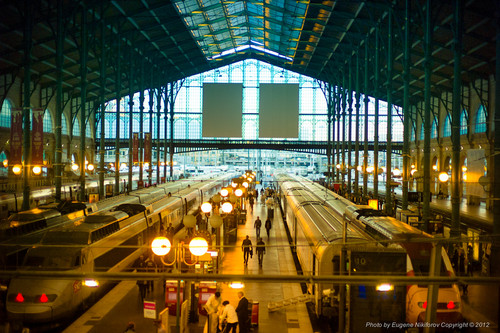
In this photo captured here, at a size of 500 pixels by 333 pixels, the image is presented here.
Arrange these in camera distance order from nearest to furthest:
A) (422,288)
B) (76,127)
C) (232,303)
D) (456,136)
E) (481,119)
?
1. (422,288)
2. (232,303)
3. (456,136)
4. (481,119)
5. (76,127)

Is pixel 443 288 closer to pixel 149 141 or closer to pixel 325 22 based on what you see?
pixel 325 22

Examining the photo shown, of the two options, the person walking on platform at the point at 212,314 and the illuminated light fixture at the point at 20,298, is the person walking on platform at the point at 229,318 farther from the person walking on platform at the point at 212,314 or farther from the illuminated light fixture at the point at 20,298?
the illuminated light fixture at the point at 20,298

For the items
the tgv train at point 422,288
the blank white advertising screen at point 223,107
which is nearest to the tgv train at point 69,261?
the tgv train at point 422,288

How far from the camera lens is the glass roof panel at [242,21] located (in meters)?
34.8

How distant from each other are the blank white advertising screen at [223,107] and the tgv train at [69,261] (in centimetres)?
3267

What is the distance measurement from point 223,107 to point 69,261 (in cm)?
3896

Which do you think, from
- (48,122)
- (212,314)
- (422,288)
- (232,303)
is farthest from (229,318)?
(48,122)

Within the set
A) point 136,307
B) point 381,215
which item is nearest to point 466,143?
point 381,215

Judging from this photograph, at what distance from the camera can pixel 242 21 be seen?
4319 centimetres

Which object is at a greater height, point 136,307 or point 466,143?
point 466,143

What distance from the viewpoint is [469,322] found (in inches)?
440

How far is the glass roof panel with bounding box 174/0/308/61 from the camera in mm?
34812

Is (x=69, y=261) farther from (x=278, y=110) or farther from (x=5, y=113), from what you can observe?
(x=278, y=110)

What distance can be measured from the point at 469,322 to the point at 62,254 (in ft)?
36.3
